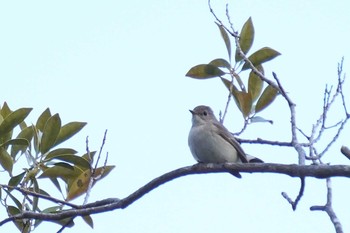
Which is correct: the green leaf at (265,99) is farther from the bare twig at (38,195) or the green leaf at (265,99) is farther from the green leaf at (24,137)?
the bare twig at (38,195)

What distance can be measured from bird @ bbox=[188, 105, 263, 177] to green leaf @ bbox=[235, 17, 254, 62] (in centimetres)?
110

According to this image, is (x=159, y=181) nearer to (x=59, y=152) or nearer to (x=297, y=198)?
(x=297, y=198)

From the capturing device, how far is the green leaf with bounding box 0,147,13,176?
6125 millimetres

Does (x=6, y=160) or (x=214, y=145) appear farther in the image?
(x=214, y=145)

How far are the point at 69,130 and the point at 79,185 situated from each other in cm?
45

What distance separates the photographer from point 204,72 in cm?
711

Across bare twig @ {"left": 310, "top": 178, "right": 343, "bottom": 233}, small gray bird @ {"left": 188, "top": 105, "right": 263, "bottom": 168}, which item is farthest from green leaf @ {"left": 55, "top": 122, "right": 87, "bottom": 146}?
Answer: bare twig @ {"left": 310, "top": 178, "right": 343, "bottom": 233}

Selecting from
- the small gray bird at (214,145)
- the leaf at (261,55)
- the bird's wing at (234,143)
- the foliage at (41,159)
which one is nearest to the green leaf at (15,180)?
the foliage at (41,159)

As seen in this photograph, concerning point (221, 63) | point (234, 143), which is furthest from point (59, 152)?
point (234, 143)

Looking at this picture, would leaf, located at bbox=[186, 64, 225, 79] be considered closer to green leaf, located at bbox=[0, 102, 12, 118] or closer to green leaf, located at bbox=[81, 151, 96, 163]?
green leaf, located at bbox=[81, 151, 96, 163]

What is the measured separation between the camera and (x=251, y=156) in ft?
27.4

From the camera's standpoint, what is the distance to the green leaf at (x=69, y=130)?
20.8 ft

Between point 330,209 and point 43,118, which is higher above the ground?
point 43,118

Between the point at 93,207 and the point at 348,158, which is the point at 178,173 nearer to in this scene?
the point at 93,207
